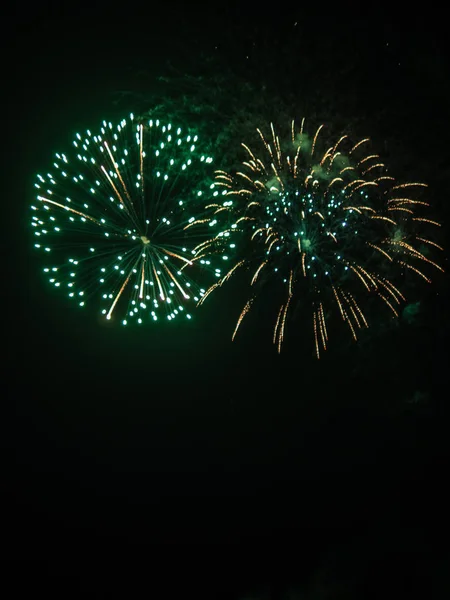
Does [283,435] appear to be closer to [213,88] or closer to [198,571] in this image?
[198,571]

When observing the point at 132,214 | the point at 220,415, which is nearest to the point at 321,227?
the point at 132,214

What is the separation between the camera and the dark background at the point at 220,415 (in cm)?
679

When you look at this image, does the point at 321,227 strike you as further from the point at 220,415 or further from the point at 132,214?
the point at 220,415

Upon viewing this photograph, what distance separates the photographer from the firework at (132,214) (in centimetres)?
621

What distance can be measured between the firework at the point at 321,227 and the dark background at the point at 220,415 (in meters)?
0.43

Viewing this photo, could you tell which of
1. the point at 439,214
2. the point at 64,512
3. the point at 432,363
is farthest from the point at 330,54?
the point at 64,512

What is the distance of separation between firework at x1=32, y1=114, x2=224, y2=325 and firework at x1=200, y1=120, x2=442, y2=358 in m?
0.44

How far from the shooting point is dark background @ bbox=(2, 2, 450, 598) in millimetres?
6793

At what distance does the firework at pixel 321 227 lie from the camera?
247 inches

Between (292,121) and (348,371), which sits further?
(348,371)

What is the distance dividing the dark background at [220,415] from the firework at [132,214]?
2.86 ft

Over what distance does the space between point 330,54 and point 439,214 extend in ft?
9.64

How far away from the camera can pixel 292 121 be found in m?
6.75

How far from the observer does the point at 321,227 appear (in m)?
6.20
